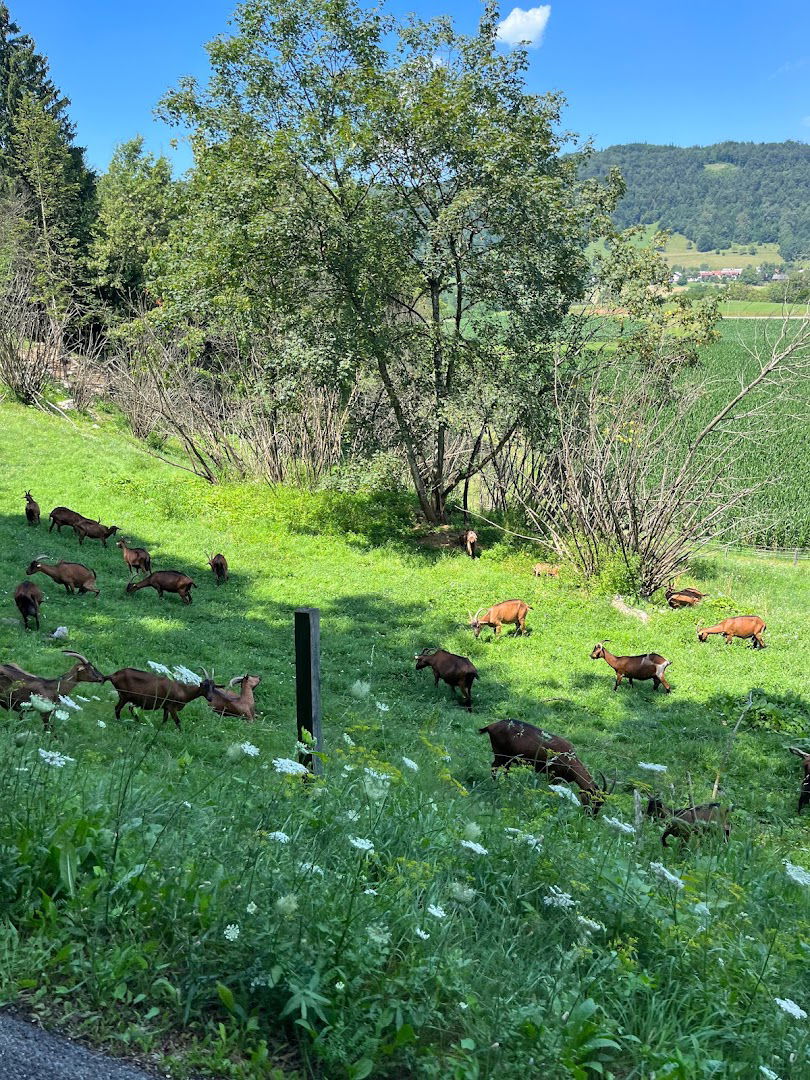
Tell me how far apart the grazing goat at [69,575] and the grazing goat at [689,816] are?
7.91 meters

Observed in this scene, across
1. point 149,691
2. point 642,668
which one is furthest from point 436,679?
point 149,691

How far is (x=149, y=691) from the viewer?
22.5 ft

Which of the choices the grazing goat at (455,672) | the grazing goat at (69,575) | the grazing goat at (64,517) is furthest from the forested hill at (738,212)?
the grazing goat at (69,575)

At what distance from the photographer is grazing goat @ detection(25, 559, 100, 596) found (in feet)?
35.4

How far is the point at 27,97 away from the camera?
111 feet

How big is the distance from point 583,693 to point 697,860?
20.2ft

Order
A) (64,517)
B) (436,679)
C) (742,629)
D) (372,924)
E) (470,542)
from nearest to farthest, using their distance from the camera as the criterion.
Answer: (372,924) < (436,679) < (742,629) < (64,517) < (470,542)

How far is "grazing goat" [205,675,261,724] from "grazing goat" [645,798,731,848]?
355cm

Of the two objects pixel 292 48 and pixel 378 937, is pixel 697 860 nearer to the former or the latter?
pixel 378 937

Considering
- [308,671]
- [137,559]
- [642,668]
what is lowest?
[642,668]

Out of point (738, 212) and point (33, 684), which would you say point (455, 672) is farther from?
point (738, 212)

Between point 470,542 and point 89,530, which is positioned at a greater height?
point 89,530

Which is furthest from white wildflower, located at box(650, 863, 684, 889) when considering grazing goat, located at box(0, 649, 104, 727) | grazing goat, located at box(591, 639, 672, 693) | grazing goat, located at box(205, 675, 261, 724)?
grazing goat, located at box(591, 639, 672, 693)

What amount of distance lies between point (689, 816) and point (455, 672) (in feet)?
14.4
